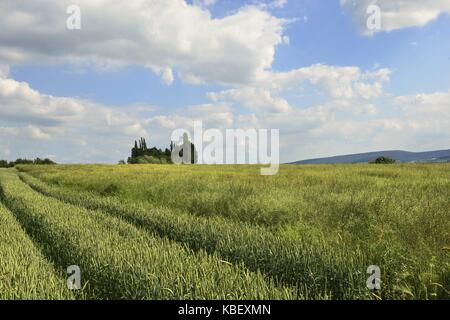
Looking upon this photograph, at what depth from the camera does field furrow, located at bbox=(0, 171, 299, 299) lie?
15.2ft

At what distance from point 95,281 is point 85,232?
9.39 ft

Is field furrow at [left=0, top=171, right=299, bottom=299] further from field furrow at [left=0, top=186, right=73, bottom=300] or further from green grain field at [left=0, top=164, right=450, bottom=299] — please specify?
field furrow at [left=0, top=186, right=73, bottom=300]

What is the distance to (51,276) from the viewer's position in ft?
18.6

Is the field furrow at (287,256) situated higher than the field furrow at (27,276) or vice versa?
the field furrow at (287,256)

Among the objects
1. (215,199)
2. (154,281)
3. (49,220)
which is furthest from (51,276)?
(215,199)

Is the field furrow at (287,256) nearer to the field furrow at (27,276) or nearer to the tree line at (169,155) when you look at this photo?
the field furrow at (27,276)

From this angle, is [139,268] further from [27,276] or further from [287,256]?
[287,256]

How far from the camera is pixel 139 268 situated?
559cm

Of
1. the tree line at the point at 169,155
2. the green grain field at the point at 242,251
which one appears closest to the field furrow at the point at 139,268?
the green grain field at the point at 242,251

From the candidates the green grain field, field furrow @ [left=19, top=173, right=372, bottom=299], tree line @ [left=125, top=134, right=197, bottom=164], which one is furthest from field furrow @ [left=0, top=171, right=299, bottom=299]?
tree line @ [left=125, top=134, right=197, bottom=164]

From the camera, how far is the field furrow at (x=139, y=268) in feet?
15.2

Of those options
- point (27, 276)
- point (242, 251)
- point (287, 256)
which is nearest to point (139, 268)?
point (27, 276)
